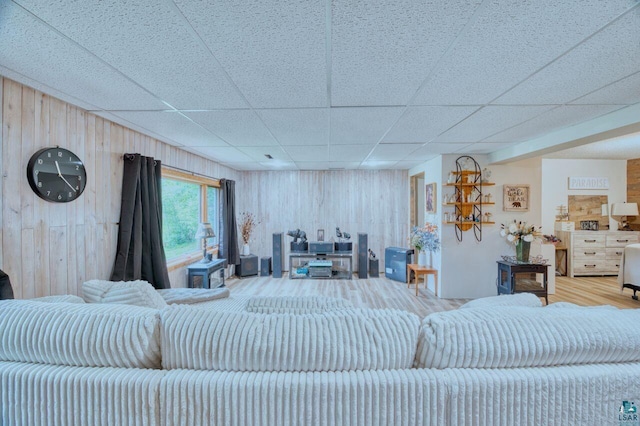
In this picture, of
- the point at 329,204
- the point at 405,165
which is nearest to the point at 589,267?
the point at 405,165

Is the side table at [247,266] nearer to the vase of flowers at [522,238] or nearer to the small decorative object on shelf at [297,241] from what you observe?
the small decorative object on shelf at [297,241]

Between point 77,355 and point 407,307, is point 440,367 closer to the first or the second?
point 77,355

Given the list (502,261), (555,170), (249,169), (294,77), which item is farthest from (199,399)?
(555,170)

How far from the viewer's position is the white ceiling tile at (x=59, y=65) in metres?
1.22

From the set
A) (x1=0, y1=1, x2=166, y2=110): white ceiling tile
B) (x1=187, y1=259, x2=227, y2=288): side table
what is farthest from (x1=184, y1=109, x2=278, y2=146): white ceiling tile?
(x1=187, y1=259, x2=227, y2=288): side table

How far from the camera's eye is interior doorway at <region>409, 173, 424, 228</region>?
5914 mm

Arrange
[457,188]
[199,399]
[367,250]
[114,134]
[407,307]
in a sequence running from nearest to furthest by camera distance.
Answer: [199,399], [114,134], [407,307], [457,188], [367,250]

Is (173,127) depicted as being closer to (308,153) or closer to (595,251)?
(308,153)

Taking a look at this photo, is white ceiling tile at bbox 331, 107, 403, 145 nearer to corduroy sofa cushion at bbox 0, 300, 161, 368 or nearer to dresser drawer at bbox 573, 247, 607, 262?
corduroy sofa cushion at bbox 0, 300, 161, 368

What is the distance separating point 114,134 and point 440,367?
10.9ft

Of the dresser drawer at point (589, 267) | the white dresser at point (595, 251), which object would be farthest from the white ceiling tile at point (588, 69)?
the dresser drawer at point (589, 267)

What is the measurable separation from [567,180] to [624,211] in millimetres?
1133

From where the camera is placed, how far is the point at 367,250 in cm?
552

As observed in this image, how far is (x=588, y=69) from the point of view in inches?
62.7
